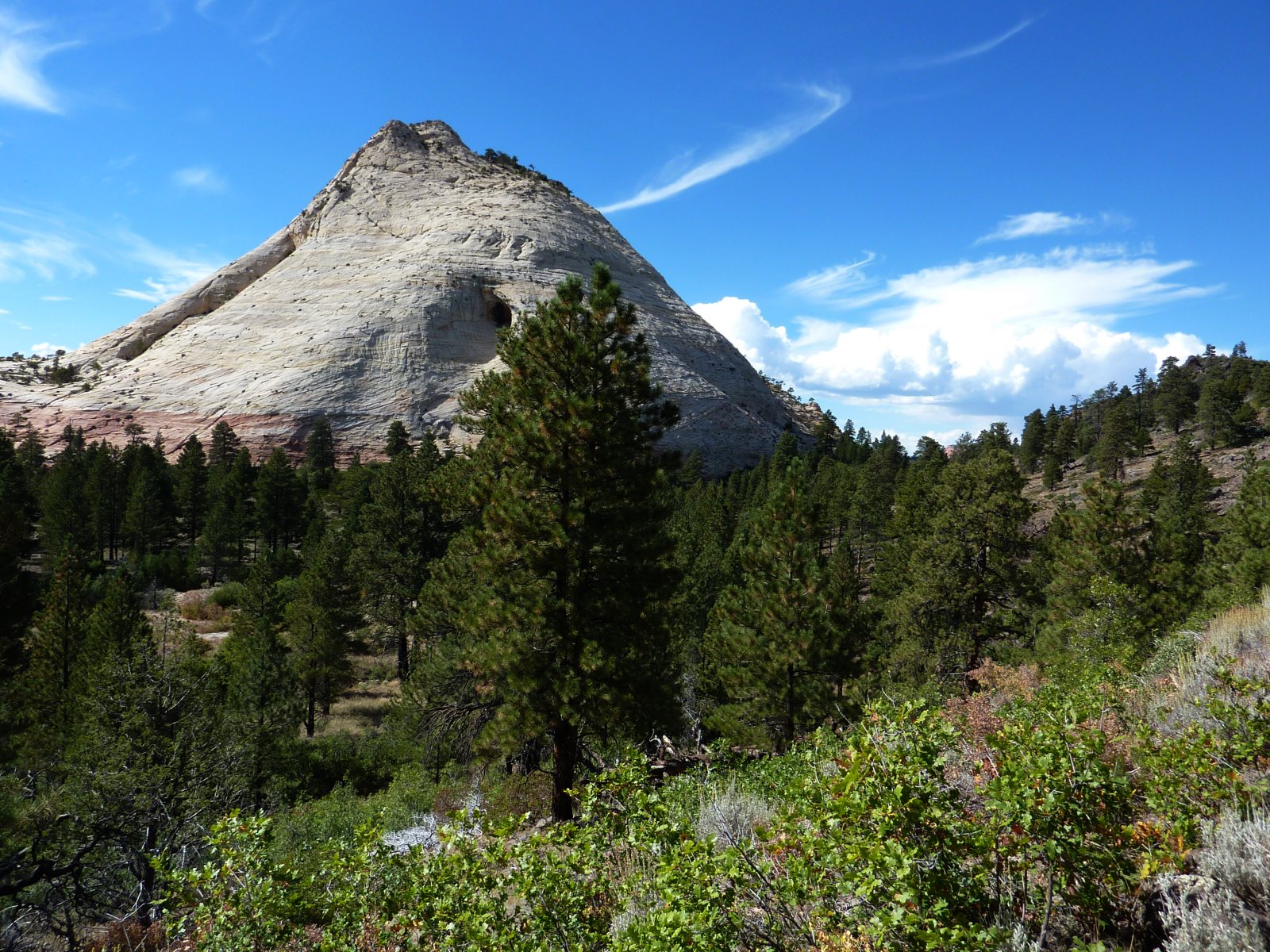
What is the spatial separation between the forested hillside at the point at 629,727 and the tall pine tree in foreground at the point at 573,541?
0.06 m

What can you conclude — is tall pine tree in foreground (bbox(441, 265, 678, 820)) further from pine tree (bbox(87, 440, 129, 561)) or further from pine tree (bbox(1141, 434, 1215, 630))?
pine tree (bbox(87, 440, 129, 561))

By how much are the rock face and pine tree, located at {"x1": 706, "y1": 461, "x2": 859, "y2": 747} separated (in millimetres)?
40774

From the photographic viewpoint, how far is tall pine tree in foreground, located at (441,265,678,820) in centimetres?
972

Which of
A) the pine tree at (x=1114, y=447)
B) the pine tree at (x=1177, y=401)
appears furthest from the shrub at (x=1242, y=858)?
the pine tree at (x=1177, y=401)

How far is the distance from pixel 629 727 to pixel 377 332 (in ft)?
211

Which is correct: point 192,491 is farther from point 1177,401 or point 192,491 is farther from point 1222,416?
point 1177,401

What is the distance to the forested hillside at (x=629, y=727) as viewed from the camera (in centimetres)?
294

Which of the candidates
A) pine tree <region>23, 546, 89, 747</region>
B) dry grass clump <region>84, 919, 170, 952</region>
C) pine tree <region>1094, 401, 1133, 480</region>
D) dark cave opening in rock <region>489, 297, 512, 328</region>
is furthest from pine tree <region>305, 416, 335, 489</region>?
pine tree <region>1094, 401, 1133, 480</region>

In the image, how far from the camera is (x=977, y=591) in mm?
18297

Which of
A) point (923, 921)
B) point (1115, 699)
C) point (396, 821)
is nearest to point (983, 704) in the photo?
point (1115, 699)

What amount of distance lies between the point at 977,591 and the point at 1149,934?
56.6ft

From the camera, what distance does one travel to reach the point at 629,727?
34.5 feet

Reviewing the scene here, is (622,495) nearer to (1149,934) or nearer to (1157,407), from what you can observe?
(1149,934)

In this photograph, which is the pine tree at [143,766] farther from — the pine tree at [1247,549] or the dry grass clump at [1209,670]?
the pine tree at [1247,549]
